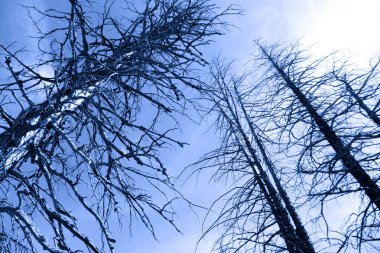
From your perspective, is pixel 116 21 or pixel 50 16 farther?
pixel 116 21

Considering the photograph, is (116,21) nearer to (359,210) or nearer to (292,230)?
(292,230)

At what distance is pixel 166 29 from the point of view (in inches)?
162

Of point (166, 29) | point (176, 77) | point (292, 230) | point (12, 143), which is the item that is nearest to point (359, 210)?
point (292, 230)

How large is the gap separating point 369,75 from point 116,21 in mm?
3951

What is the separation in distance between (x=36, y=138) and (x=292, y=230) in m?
3.75

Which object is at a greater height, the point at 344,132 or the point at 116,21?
the point at 116,21

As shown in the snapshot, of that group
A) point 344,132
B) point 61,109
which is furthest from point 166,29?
point 344,132

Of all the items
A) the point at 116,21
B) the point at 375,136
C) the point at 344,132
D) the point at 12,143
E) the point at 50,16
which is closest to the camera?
the point at 12,143

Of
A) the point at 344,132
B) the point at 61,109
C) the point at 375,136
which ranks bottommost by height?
the point at 61,109

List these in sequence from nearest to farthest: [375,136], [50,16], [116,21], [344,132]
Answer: [50,16], [116,21], [375,136], [344,132]

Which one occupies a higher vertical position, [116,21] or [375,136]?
[116,21]

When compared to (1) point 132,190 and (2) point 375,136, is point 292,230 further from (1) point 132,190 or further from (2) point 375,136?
(1) point 132,190

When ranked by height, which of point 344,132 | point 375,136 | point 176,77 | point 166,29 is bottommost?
point 375,136

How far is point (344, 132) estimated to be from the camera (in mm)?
5738
